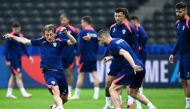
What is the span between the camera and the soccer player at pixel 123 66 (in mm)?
12180

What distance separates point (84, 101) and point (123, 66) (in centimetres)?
430

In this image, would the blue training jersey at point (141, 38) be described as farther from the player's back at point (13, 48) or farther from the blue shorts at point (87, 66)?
the player's back at point (13, 48)

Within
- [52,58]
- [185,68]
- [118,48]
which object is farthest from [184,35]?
[52,58]

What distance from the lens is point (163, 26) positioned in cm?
2839

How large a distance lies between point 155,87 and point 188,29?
9.08m

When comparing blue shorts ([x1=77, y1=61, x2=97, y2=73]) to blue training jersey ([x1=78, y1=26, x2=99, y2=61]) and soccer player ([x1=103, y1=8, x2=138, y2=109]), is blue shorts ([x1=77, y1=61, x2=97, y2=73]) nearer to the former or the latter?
blue training jersey ([x1=78, y1=26, x2=99, y2=61])

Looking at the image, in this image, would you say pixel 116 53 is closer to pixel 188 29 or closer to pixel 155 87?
pixel 188 29

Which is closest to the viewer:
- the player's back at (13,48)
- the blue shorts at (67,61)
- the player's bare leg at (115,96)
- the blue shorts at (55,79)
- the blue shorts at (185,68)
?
the player's bare leg at (115,96)

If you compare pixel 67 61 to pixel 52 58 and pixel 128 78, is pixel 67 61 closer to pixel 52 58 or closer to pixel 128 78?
pixel 52 58

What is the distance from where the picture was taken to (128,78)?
12.6 metres

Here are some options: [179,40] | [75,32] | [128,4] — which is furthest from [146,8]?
[179,40]

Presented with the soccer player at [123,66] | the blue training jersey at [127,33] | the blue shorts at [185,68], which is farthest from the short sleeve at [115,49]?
the blue shorts at [185,68]

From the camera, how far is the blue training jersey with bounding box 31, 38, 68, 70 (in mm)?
12984

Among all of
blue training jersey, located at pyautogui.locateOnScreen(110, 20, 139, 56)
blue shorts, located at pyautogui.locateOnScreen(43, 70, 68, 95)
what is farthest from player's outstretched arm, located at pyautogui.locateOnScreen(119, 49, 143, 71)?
blue training jersey, located at pyautogui.locateOnScreen(110, 20, 139, 56)
